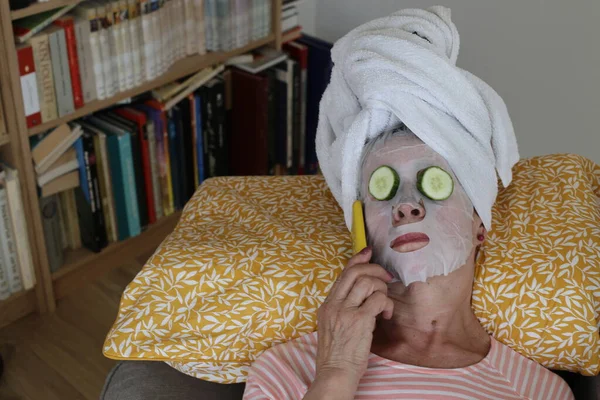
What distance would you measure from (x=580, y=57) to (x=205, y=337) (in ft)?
5.11

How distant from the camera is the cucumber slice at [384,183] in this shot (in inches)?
51.2

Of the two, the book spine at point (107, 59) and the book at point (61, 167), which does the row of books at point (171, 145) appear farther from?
the book spine at point (107, 59)

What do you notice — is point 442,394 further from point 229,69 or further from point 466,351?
point 229,69

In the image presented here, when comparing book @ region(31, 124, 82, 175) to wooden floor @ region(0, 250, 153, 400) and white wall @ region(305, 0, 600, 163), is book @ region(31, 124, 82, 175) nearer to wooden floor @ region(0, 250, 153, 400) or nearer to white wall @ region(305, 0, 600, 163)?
wooden floor @ region(0, 250, 153, 400)

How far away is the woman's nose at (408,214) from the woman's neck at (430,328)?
11 centimetres

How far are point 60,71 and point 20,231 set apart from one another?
0.45m

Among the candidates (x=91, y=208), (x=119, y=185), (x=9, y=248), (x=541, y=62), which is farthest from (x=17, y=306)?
(x=541, y=62)

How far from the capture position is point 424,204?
128 cm

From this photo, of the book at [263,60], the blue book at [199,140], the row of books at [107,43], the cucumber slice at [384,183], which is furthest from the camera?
the book at [263,60]

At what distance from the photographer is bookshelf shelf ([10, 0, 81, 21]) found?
6.44 feet

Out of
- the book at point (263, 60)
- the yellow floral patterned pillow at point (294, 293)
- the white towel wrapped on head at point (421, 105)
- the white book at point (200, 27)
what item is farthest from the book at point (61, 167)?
the white towel wrapped on head at point (421, 105)

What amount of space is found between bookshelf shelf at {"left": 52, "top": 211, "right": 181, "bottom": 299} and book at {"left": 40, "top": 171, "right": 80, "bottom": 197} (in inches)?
9.7

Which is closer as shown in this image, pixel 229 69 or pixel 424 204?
pixel 424 204

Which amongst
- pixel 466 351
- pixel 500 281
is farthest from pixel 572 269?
pixel 466 351
